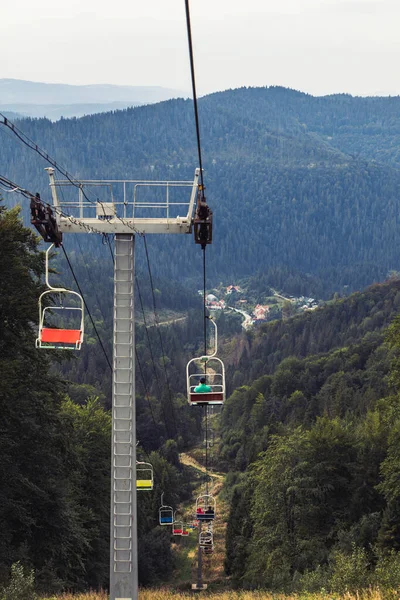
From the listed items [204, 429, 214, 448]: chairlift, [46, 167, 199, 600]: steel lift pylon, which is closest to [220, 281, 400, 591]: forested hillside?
[46, 167, 199, 600]: steel lift pylon

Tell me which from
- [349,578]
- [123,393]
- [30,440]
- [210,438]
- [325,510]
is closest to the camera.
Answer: [123,393]

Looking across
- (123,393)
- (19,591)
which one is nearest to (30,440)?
(19,591)

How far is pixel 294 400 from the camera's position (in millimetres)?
148125

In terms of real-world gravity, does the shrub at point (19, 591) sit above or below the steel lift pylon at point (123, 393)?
below

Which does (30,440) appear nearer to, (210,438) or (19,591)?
(19,591)

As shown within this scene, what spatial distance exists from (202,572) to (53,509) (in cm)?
4343

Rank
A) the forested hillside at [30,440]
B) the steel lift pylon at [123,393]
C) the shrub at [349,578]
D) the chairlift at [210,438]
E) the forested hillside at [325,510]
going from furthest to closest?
the chairlift at [210,438] → the forested hillside at [325,510] → the forested hillside at [30,440] → the shrub at [349,578] → the steel lift pylon at [123,393]

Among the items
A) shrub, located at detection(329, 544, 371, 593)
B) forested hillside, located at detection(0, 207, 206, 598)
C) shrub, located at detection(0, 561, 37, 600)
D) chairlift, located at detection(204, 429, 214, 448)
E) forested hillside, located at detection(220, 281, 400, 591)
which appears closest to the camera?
shrub, located at detection(0, 561, 37, 600)

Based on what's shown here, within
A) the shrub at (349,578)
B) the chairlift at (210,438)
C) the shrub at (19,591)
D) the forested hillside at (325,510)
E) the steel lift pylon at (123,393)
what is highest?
the steel lift pylon at (123,393)

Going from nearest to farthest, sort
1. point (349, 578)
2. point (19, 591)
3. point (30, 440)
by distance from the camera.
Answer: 1. point (19, 591)
2. point (349, 578)
3. point (30, 440)

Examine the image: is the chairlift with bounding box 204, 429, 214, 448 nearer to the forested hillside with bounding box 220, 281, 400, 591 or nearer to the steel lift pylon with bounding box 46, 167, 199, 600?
the forested hillside with bounding box 220, 281, 400, 591

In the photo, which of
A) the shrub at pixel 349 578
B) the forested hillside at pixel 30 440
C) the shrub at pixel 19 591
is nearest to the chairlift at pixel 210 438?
the forested hillside at pixel 30 440

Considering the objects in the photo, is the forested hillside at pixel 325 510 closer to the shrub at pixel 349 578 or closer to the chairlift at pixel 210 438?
the shrub at pixel 349 578

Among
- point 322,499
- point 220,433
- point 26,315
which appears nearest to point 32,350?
point 26,315
